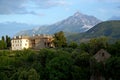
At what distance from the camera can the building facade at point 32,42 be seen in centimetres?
11962

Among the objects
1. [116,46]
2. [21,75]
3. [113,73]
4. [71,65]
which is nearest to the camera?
[21,75]

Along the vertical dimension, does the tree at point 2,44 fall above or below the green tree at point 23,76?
above

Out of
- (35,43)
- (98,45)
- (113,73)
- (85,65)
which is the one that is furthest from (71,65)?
(35,43)

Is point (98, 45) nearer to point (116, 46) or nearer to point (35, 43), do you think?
point (116, 46)

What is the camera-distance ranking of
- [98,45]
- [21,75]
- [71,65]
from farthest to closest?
[98,45], [71,65], [21,75]

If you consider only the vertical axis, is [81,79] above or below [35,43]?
below

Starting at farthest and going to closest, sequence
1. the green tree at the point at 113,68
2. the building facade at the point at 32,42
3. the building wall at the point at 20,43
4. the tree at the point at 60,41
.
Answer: the building wall at the point at 20,43 < the building facade at the point at 32,42 < the tree at the point at 60,41 < the green tree at the point at 113,68

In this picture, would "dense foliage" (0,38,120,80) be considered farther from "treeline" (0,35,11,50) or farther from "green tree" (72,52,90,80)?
"treeline" (0,35,11,50)

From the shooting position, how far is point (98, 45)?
289ft

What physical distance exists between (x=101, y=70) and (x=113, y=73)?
3.43 m

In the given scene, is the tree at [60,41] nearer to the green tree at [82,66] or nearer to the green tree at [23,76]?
the green tree at [82,66]

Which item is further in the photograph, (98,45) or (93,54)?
(98,45)

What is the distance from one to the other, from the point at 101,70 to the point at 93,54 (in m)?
11.0

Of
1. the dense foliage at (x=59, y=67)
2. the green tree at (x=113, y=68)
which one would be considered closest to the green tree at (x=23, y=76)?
the dense foliage at (x=59, y=67)
